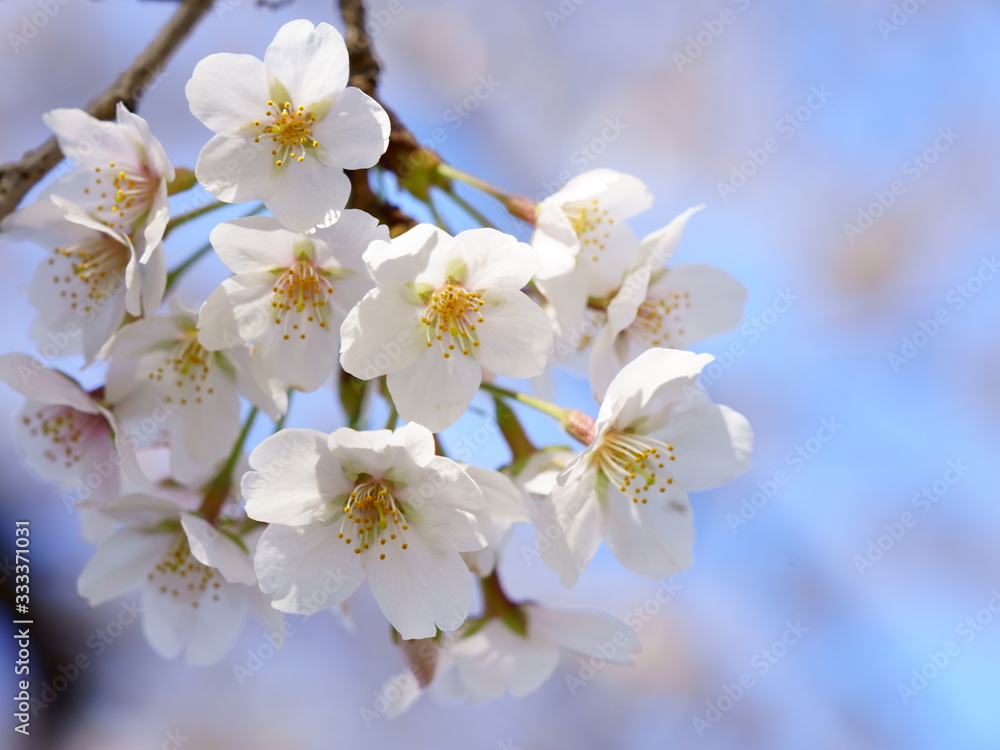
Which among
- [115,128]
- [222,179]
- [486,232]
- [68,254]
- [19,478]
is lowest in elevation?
[19,478]

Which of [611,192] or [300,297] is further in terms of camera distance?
[611,192]

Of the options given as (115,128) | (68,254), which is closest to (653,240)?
(115,128)

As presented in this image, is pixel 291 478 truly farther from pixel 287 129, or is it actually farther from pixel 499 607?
pixel 499 607

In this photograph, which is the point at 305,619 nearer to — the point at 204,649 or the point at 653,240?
the point at 204,649

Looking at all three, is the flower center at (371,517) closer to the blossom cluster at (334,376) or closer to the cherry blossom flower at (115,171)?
the blossom cluster at (334,376)

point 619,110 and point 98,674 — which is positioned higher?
point 619,110

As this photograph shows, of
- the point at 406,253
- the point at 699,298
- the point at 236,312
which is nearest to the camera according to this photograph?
the point at 406,253

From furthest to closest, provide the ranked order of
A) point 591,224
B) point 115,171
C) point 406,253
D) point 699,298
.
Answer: point 699,298 < point 591,224 < point 115,171 < point 406,253

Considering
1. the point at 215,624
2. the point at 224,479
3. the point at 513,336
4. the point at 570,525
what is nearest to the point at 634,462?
the point at 570,525
